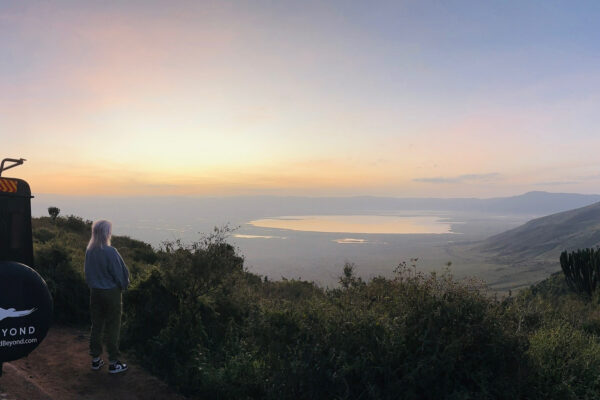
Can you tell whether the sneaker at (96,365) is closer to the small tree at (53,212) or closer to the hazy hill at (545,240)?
the small tree at (53,212)

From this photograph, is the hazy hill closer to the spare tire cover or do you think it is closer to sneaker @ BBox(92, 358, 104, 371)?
sneaker @ BBox(92, 358, 104, 371)

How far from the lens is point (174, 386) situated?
623 cm

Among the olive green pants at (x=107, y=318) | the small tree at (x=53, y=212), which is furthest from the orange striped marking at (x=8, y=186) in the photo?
the small tree at (x=53, y=212)

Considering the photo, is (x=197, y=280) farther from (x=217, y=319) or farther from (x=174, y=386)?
(x=174, y=386)

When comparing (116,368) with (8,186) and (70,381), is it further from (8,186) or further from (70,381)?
(8,186)

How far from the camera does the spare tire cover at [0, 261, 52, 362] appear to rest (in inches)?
193

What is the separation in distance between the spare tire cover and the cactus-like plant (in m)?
19.5

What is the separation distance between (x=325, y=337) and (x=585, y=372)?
3907 mm

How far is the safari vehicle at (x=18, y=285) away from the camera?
4922mm

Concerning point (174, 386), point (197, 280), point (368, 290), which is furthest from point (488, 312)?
point (197, 280)

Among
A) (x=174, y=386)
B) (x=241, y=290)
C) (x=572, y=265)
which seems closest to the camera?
(x=174, y=386)

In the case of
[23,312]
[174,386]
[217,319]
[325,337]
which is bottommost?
[174,386]

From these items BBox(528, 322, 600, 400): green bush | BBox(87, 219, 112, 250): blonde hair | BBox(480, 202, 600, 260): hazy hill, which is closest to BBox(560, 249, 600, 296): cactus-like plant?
BBox(528, 322, 600, 400): green bush

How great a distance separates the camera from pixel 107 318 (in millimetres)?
6465
